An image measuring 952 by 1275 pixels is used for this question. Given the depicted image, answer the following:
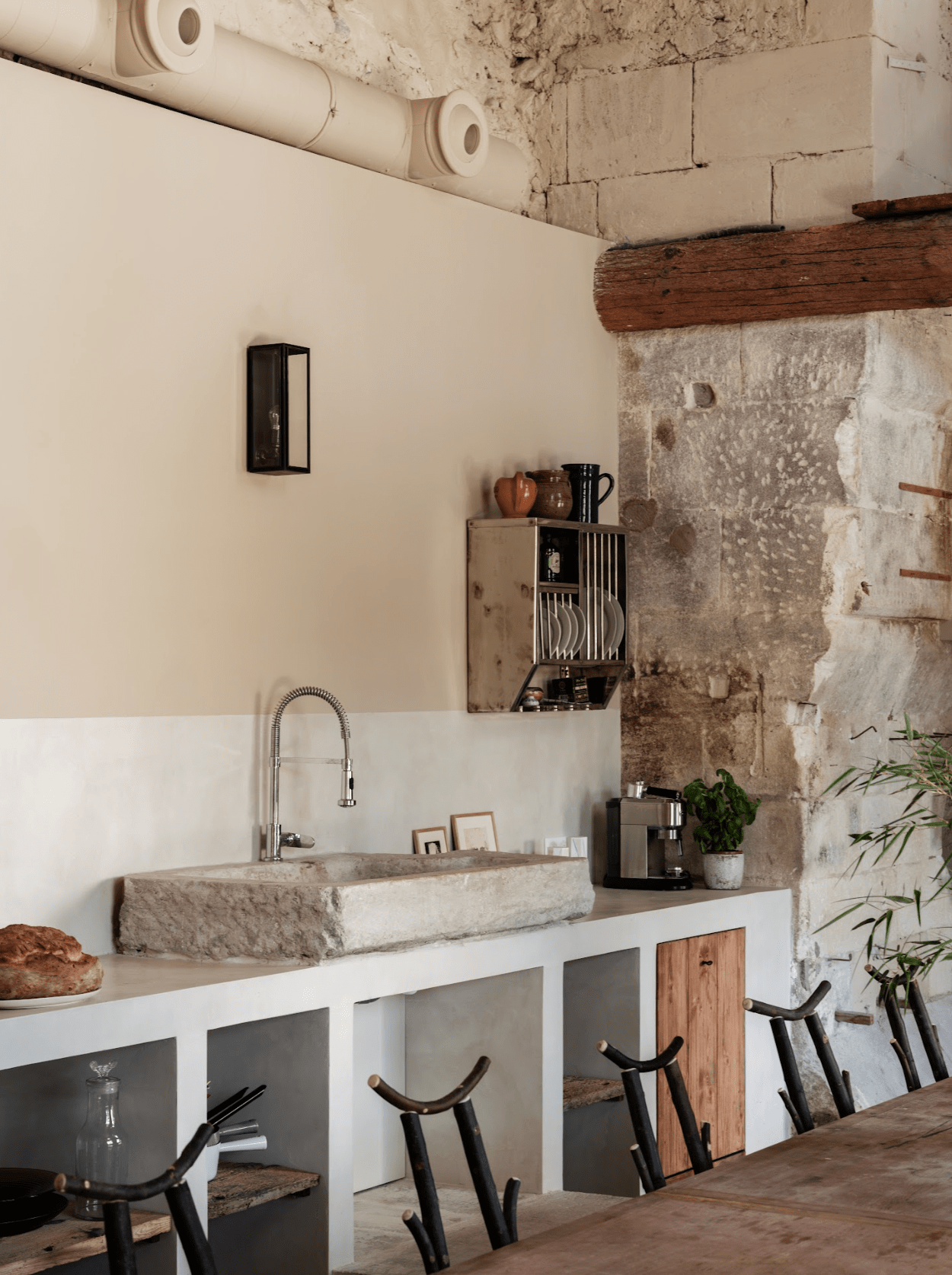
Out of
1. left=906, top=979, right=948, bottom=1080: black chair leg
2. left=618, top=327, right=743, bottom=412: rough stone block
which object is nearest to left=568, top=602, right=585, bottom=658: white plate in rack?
left=618, top=327, right=743, bottom=412: rough stone block

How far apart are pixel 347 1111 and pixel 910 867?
299cm

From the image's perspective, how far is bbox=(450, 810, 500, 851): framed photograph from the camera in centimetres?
517

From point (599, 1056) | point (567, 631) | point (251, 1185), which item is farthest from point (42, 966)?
point (567, 631)

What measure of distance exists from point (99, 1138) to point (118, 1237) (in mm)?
1669

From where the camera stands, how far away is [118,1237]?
1.90 meters

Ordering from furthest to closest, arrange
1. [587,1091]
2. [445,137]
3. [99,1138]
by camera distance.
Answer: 1. [445,137]
2. [587,1091]
3. [99,1138]

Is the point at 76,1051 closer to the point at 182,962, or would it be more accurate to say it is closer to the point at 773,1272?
the point at 182,962

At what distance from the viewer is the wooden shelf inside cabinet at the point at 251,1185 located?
371 centimetres

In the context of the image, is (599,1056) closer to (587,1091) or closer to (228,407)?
(587,1091)

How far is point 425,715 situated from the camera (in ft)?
16.8

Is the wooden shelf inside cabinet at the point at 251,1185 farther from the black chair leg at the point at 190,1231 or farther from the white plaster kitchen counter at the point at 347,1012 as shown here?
the black chair leg at the point at 190,1231

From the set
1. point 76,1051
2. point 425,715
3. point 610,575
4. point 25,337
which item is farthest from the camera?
point 610,575

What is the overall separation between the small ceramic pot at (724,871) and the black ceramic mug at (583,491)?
47.3 inches

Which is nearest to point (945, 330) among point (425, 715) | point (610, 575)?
point (610, 575)
